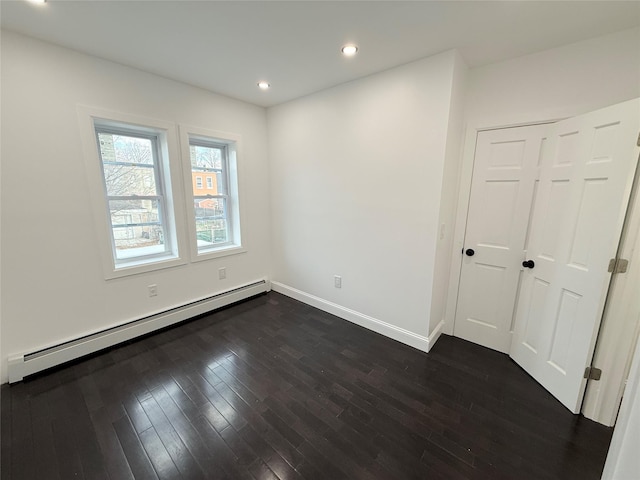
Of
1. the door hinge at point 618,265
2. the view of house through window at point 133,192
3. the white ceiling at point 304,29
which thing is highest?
the white ceiling at point 304,29

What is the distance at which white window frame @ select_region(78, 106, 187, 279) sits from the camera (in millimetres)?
2246

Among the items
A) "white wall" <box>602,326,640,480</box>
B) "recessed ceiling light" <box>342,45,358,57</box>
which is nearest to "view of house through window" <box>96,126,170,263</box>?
"recessed ceiling light" <box>342,45,358,57</box>

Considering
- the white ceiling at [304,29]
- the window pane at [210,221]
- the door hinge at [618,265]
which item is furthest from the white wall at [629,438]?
the window pane at [210,221]

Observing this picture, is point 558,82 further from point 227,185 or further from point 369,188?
point 227,185

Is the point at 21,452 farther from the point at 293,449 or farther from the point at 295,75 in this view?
the point at 295,75

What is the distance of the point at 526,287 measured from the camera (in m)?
2.29

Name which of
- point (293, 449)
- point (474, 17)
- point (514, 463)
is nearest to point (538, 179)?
point (474, 17)

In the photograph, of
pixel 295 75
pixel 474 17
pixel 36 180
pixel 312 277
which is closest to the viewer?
pixel 474 17

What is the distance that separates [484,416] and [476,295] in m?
1.12

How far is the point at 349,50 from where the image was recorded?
208cm

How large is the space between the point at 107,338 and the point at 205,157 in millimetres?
2200

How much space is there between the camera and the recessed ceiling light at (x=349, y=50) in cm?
205

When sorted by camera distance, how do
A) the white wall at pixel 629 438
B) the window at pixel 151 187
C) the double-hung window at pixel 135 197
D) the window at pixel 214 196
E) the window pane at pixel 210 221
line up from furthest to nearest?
the window pane at pixel 210 221 < the window at pixel 214 196 < the double-hung window at pixel 135 197 < the window at pixel 151 187 < the white wall at pixel 629 438

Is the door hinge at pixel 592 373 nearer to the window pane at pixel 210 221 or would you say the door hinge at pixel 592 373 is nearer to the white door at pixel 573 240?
the white door at pixel 573 240
